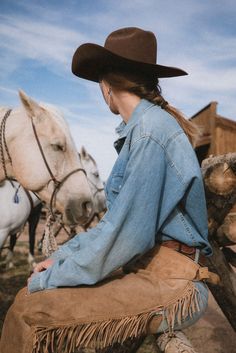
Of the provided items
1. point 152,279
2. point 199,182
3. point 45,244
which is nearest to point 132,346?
point 152,279

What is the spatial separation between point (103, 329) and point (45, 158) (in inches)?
73.0

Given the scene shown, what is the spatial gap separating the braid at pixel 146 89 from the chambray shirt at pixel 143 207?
64 mm

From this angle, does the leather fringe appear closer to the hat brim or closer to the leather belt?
the leather belt

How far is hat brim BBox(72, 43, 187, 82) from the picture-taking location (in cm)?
156

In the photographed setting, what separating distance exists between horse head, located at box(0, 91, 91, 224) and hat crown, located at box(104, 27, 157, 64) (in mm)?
1527

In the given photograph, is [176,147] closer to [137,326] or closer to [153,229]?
[153,229]

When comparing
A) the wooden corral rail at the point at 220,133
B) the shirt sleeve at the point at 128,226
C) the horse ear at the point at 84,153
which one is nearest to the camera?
the shirt sleeve at the point at 128,226

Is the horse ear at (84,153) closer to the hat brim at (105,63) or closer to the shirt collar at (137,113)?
the hat brim at (105,63)

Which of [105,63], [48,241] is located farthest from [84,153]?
[105,63]

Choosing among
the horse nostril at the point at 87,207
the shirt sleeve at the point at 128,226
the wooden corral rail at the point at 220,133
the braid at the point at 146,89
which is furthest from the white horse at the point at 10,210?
the wooden corral rail at the point at 220,133

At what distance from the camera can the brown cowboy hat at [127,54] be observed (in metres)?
1.57

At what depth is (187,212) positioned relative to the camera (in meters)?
1.53

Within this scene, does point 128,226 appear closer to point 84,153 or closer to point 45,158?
point 45,158

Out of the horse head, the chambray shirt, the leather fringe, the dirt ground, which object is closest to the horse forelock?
the horse head
